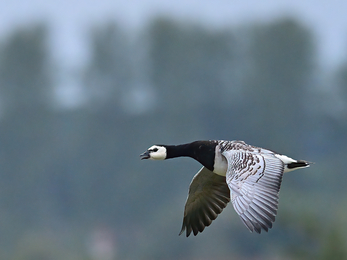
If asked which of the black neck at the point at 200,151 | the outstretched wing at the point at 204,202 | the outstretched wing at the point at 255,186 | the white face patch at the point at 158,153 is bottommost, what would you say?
the outstretched wing at the point at 204,202

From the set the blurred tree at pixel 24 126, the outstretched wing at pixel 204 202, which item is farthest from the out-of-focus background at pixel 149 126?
the outstretched wing at pixel 204 202

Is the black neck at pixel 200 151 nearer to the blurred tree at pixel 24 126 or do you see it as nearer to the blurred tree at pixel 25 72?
the blurred tree at pixel 24 126

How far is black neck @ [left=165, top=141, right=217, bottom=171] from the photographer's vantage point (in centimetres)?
843

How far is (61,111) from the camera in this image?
173 ft

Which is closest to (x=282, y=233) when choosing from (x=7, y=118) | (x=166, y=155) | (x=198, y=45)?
(x=166, y=155)

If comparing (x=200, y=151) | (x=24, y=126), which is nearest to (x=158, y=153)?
(x=200, y=151)

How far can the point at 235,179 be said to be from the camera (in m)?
7.20

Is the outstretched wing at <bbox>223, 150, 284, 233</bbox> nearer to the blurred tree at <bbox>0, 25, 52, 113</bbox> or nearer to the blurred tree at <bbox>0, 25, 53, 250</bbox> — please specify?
the blurred tree at <bbox>0, 25, 53, 250</bbox>

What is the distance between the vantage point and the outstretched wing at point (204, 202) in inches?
356

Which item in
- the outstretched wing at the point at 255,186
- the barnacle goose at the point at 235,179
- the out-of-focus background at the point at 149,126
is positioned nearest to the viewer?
the outstretched wing at the point at 255,186

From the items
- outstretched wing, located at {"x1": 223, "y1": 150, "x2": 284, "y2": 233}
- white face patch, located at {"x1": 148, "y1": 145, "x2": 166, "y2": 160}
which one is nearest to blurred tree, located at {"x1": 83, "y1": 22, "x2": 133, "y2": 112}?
white face patch, located at {"x1": 148, "y1": 145, "x2": 166, "y2": 160}

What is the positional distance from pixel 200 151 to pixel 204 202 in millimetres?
772

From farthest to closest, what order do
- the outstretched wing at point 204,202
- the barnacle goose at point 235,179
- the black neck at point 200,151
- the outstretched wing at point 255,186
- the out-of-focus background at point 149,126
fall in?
the out-of-focus background at point 149,126 → the outstretched wing at point 204,202 → the black neck at point 200,151 → the barnacle goose at point 235,179 → the outstretched wing at point 255,186

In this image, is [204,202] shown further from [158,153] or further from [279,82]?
[279,82]
